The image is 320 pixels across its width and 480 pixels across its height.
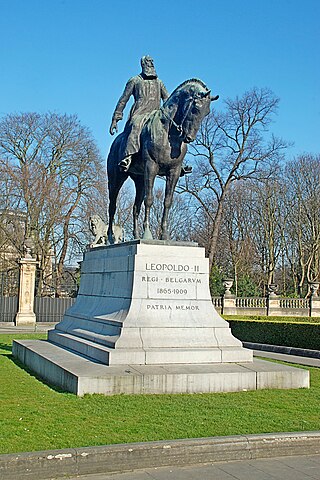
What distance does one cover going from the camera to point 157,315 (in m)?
10.9

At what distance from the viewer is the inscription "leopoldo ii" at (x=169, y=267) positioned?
11.2 meters

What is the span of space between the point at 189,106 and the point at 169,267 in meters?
3.15

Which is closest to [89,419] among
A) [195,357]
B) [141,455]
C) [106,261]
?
[141,455]

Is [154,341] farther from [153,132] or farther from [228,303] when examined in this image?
Result: [228,303]

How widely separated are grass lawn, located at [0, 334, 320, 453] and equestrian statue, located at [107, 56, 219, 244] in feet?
14.4

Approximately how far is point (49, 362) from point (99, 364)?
3.84 ft

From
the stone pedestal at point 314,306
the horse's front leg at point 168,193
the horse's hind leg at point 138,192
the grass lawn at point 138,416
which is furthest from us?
the stone pedestal at point 314,306

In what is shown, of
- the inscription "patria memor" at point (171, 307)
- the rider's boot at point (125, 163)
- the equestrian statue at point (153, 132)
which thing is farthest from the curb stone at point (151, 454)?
the rider's boot at point (125, 163)

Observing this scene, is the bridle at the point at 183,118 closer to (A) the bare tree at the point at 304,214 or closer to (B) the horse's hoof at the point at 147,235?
(B) the horse's hoof at the point at 147,235

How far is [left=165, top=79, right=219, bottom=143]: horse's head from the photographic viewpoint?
1121cm

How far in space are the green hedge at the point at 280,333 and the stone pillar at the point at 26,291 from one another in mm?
15659

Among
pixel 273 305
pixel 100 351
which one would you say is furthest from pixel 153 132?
pixel 273 305

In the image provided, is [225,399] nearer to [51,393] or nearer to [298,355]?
[51,393]

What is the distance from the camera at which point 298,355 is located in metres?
18.2
